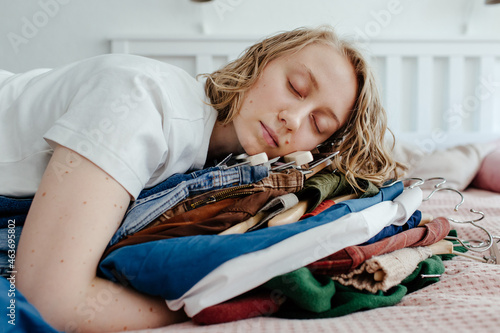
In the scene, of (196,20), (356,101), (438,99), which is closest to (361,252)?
(356,101)

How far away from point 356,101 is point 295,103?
0.70 feet

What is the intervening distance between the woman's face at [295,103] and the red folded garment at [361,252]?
0.31m

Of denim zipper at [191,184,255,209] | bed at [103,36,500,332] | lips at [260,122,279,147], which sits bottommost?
bed at [103,36,500,332]

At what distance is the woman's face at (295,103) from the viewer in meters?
0.93

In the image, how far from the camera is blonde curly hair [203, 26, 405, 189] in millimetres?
959

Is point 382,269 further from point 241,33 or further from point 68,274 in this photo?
point 241,33

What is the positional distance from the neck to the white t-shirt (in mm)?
82

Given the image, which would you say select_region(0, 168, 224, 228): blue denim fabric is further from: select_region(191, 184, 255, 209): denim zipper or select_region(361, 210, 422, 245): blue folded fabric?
select_region(361, 210, 422, 245): blue folded fabric

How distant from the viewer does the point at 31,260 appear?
22.4 inches

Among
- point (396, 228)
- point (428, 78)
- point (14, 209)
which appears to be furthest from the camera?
point (428, 78)

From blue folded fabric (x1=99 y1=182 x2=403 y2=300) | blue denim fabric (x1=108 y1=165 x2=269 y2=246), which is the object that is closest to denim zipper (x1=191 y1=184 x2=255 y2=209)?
blue denim fabric (x1=108 y1=165 x2=269 y2=246)

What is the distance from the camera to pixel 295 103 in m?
0.93

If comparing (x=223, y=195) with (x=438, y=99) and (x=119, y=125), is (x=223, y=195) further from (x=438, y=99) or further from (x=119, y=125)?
(x=438, y=99)

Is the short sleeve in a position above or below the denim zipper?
above
